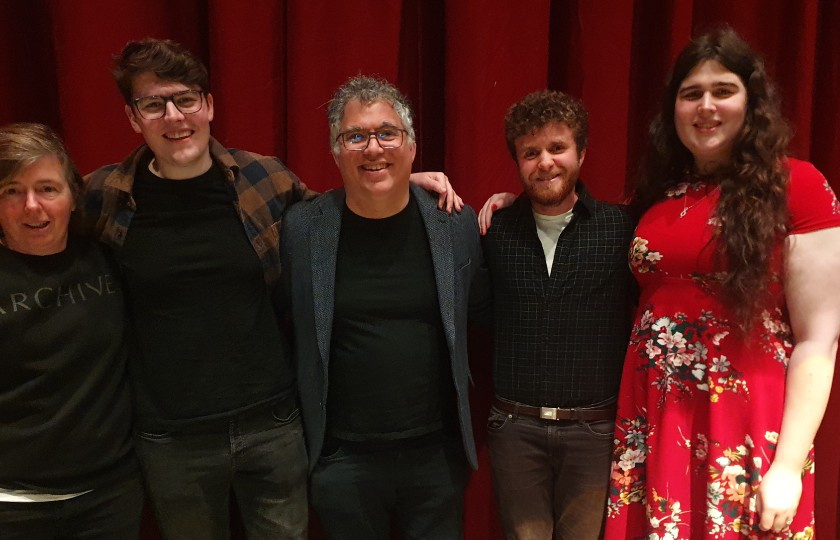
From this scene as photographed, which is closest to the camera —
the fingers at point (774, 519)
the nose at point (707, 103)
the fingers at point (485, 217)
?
the fingers at point (774, 519)

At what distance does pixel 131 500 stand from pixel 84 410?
0.83 feet

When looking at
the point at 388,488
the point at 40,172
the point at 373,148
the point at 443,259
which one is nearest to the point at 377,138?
the point at 373,148

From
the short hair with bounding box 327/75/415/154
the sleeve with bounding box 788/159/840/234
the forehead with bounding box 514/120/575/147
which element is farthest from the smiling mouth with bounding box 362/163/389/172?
the sleeve with bounding box 788/159/840/234

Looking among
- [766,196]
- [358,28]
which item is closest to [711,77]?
[766,196]

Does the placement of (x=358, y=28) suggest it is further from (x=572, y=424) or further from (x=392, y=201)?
(x=572, y=424)

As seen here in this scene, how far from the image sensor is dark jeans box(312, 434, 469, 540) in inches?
58.2

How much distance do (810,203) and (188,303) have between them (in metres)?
1.39

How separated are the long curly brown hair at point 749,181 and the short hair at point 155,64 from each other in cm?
115

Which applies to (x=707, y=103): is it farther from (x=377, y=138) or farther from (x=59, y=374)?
(x=59, y=374)

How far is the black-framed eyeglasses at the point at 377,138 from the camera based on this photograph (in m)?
1.43

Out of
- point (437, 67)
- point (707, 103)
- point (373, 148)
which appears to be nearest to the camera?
point (707, 103)

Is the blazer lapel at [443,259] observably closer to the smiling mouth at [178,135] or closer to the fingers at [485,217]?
the fingers at [485,217]

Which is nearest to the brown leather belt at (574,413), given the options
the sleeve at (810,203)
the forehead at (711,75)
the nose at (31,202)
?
the sleeve at (810,203)

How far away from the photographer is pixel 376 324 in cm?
145
